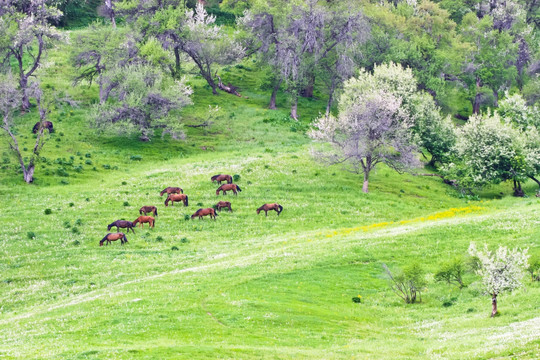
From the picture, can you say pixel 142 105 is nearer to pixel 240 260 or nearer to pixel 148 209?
pixel 148 209

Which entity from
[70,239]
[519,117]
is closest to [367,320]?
[70,239]

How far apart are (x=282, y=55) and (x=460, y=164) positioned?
28912 mm

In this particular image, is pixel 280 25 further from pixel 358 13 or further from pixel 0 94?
pixel 0 94

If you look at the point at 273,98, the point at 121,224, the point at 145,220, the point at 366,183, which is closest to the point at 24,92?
the point at 273,98

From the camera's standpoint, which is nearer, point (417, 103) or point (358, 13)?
point (417, 103)

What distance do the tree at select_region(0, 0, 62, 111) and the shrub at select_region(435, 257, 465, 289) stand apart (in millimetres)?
53348

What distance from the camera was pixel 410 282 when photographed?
31438 millimetres

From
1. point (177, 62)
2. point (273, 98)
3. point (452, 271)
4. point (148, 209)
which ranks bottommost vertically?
point (148, 209)

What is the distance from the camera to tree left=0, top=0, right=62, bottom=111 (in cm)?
6931

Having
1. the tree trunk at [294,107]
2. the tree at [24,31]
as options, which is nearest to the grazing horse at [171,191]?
the tree at [24,31]

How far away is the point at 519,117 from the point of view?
73.6m

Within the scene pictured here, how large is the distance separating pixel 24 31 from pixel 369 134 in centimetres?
4216

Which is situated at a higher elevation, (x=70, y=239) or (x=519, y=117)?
(x=519, y=117)

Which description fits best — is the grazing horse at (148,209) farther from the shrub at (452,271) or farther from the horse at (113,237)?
the shrub at (452,271)
